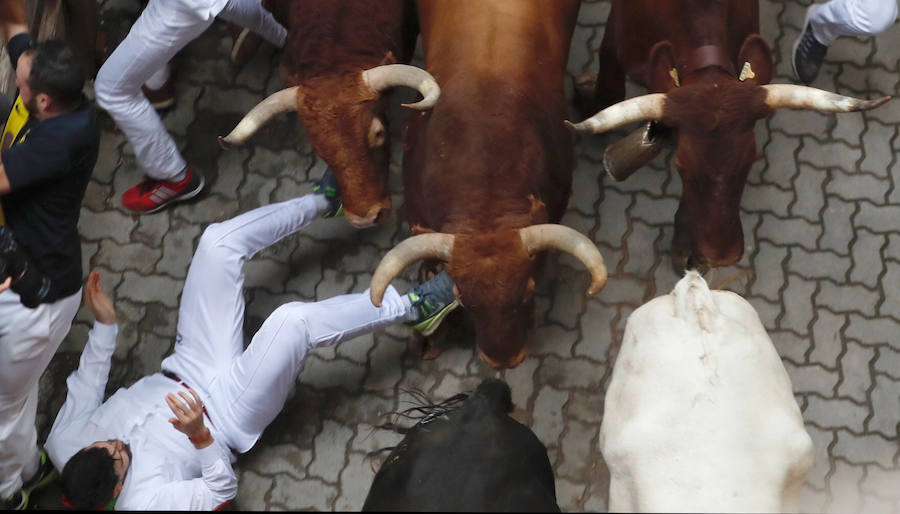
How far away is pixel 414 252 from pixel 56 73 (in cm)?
187

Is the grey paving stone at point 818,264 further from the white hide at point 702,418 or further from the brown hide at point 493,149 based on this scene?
the white hide at point 702,418

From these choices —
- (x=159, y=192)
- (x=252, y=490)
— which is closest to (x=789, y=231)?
(x=252, y=490)

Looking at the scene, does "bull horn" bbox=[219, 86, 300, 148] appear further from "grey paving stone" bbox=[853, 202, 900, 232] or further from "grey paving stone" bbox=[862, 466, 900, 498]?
"grey paving stone" bbox=[862, 466, 900, 498]

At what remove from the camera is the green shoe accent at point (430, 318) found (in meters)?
6.05

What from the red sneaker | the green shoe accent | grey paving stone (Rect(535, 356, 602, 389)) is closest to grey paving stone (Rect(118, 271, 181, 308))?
the red sneaker

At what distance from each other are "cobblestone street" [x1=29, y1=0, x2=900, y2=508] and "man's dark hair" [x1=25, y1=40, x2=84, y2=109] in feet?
6.75

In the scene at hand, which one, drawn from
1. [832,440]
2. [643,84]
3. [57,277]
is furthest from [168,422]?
[832,440]

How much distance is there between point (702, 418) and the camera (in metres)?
4.13

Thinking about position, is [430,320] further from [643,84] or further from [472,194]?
[643,84]

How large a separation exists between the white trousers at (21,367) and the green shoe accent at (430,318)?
1.87m

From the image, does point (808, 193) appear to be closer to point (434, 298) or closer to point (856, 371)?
point (856, 371)

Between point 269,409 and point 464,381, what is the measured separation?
1.22 metres

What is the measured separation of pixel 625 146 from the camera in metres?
6.02

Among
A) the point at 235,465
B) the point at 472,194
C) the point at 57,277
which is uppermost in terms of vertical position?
the point at 472,194
